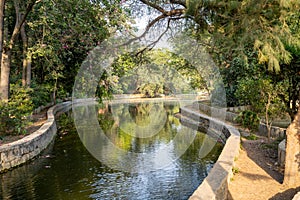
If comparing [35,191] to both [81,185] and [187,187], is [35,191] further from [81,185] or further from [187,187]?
[187,187]

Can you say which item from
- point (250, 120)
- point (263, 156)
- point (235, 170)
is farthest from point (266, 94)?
point (235, 170)

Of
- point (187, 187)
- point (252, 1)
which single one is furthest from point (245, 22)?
point (187, 187)

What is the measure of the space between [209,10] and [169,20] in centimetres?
183

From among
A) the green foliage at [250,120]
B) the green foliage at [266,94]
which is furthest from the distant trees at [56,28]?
the green foliage at [250,120]

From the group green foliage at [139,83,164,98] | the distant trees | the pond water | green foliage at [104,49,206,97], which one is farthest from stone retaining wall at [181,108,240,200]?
green foliage at [139,83,164,98]

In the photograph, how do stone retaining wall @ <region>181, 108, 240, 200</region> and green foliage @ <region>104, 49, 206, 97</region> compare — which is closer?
stone retaining wall @ <region>181, 108, 240, 200</region>

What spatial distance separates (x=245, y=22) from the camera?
546 cm

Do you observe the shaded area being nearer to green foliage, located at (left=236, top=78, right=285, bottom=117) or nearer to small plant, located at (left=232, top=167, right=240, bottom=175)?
small plant, located at (left=232, top=167, right=240, bottom=175)

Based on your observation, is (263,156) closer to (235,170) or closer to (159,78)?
(235,170)

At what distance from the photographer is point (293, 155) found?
5609 millimetres

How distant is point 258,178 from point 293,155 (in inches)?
40.3

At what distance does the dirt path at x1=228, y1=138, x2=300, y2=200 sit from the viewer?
5.47 meters

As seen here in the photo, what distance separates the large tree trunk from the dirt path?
6.8 inches

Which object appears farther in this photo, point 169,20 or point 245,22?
point 169,20
